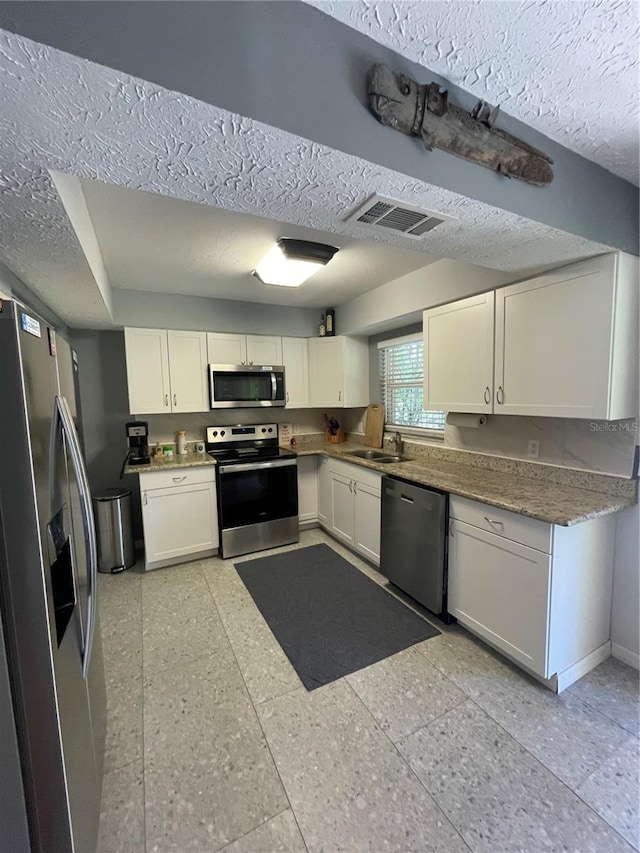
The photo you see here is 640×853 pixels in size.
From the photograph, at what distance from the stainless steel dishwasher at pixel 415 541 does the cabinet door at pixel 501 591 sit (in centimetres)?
7

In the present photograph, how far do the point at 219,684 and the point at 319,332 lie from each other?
3247 mm

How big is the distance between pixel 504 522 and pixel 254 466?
2.13 metres

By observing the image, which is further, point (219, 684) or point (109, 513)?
A: point (109, 513)

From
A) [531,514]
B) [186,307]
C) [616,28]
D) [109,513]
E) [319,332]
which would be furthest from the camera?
[319,332]

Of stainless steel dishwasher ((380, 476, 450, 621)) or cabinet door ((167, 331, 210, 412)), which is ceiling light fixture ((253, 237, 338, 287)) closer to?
cabinet door ((167, 331, 210, 412))

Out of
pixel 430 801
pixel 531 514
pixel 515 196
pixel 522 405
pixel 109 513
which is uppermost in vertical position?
pixel 515 196

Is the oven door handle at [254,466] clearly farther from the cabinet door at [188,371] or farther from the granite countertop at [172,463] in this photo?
the cabinet door at [188,371]

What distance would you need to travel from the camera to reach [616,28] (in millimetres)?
953

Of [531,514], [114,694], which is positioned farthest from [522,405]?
[114,694]

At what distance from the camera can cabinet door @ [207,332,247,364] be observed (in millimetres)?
3409

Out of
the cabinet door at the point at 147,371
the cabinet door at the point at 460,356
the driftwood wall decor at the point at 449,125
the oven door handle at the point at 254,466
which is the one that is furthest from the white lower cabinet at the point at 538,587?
the cabinet door at the point at 147,371

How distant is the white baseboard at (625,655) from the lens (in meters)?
1.91

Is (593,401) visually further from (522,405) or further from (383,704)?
(383,704)

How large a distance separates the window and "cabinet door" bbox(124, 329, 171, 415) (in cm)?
220
